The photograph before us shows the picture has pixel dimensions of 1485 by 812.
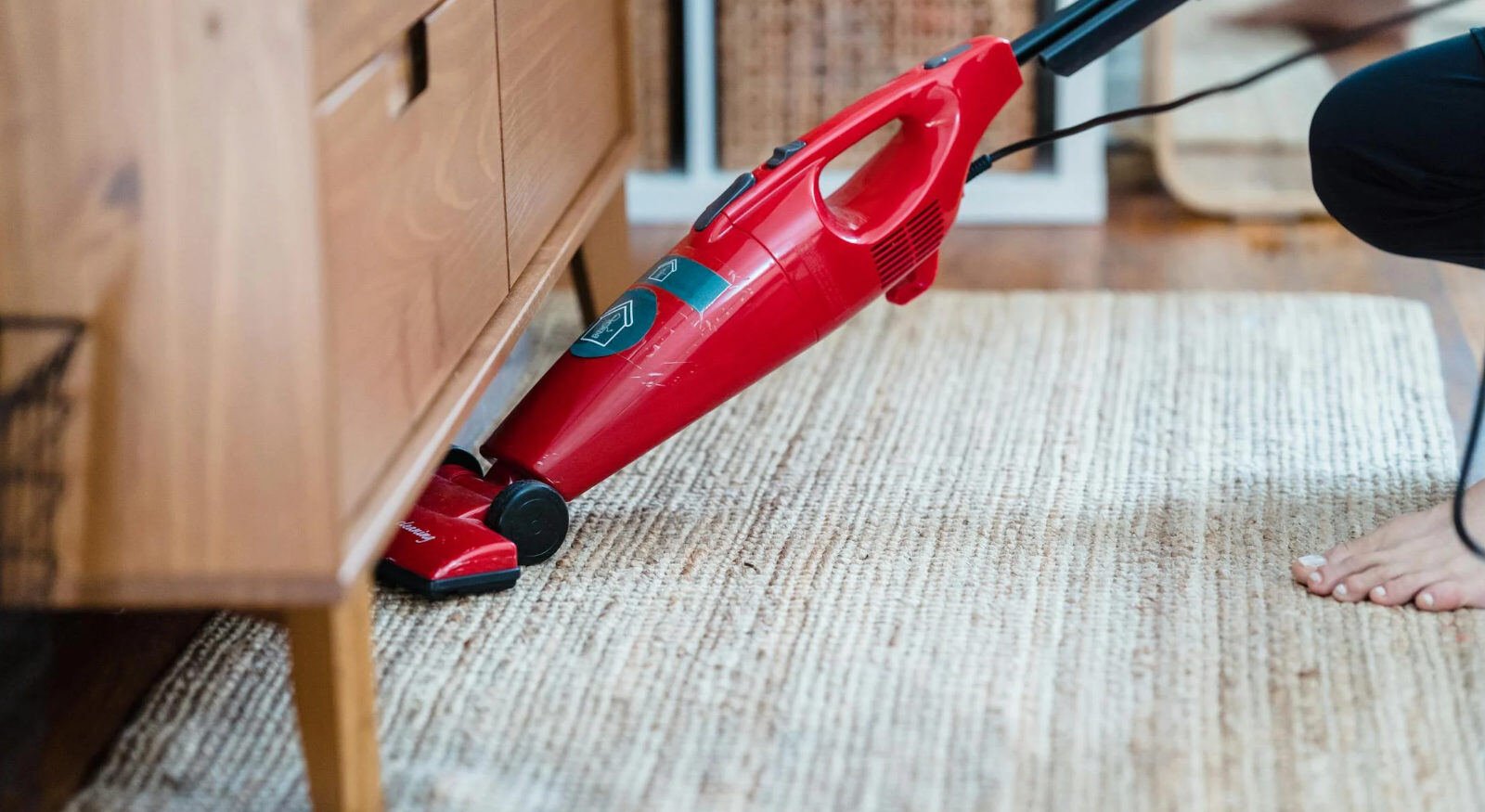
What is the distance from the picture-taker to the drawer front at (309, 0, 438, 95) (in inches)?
25.7

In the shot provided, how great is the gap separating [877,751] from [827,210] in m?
0.40

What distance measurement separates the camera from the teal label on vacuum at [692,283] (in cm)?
102

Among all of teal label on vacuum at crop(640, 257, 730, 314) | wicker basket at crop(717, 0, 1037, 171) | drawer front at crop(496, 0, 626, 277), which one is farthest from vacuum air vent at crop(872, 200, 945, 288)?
wicker basket at crop(717, 0, 1037, 171)

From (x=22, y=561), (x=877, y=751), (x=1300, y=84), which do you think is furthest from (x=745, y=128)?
(x=22, y=561)

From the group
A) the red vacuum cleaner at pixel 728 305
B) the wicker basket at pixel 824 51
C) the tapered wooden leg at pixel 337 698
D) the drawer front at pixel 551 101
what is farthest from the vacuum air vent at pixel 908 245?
the wicker basket at pixel 824 51

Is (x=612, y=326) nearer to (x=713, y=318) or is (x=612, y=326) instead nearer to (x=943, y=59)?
(x=713, y=318)

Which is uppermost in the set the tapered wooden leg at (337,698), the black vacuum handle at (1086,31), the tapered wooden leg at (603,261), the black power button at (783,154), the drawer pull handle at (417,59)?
the drawer pull handle at (417,59)

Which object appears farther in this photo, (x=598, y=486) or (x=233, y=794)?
(x=598, y=486)

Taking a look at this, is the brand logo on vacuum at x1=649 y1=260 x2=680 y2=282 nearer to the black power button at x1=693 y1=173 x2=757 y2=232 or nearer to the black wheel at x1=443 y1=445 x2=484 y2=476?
the black power button at x1=693 y1=173 x2=757 y2=232

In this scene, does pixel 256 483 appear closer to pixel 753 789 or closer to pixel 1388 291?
pixel 753 789

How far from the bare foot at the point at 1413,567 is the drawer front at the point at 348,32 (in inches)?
26.5

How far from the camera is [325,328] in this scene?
0.66m

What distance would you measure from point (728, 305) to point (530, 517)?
20 centimetres

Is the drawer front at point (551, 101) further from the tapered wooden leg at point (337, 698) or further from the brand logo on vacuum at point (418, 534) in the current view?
the tapered wooden leg at point (337, 698)
